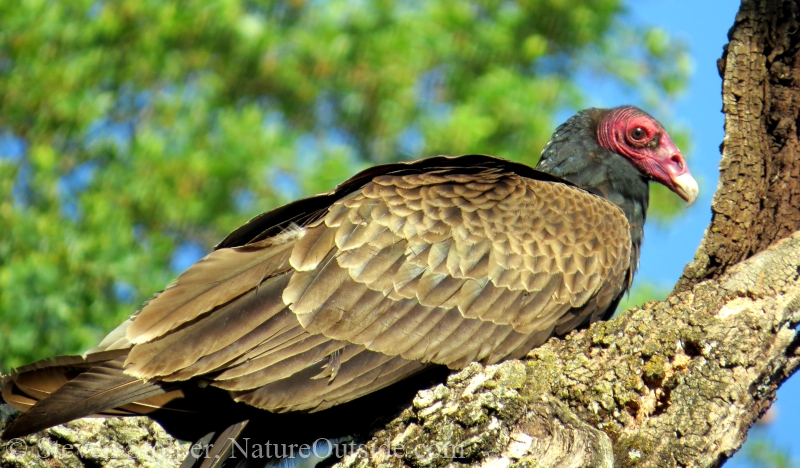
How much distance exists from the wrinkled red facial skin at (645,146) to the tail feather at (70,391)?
322 centimetres

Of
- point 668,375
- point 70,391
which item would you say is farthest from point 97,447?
point 668,375

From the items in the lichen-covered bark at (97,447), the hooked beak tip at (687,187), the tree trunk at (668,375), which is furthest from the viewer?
the hooked beak tip at (687,187)

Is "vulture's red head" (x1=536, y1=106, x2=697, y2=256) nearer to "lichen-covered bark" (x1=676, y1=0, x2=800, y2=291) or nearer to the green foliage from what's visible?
"lichen-covered bark" (x1=676, y1=0, x2=800, y2=291)

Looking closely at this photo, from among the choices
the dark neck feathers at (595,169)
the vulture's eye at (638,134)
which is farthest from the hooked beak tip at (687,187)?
the vulture's eye at (638,134)

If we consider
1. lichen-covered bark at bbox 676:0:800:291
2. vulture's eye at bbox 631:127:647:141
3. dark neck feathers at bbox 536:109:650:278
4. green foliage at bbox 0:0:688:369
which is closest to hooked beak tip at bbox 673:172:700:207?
dark neck feathers at bbox 536:109:650:278

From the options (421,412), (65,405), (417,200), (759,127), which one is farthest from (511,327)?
(65,405)

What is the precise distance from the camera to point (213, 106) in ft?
27.6

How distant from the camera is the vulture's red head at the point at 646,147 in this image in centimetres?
532

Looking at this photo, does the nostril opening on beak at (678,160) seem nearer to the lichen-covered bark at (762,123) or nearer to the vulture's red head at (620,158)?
the vulture's red head at (620,158)

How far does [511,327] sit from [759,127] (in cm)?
169

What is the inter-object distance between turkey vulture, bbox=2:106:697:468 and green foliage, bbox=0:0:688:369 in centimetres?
234

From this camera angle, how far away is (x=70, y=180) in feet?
24.1

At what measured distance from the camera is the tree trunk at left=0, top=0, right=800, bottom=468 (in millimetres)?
2971

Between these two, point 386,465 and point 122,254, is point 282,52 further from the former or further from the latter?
point 386,465
